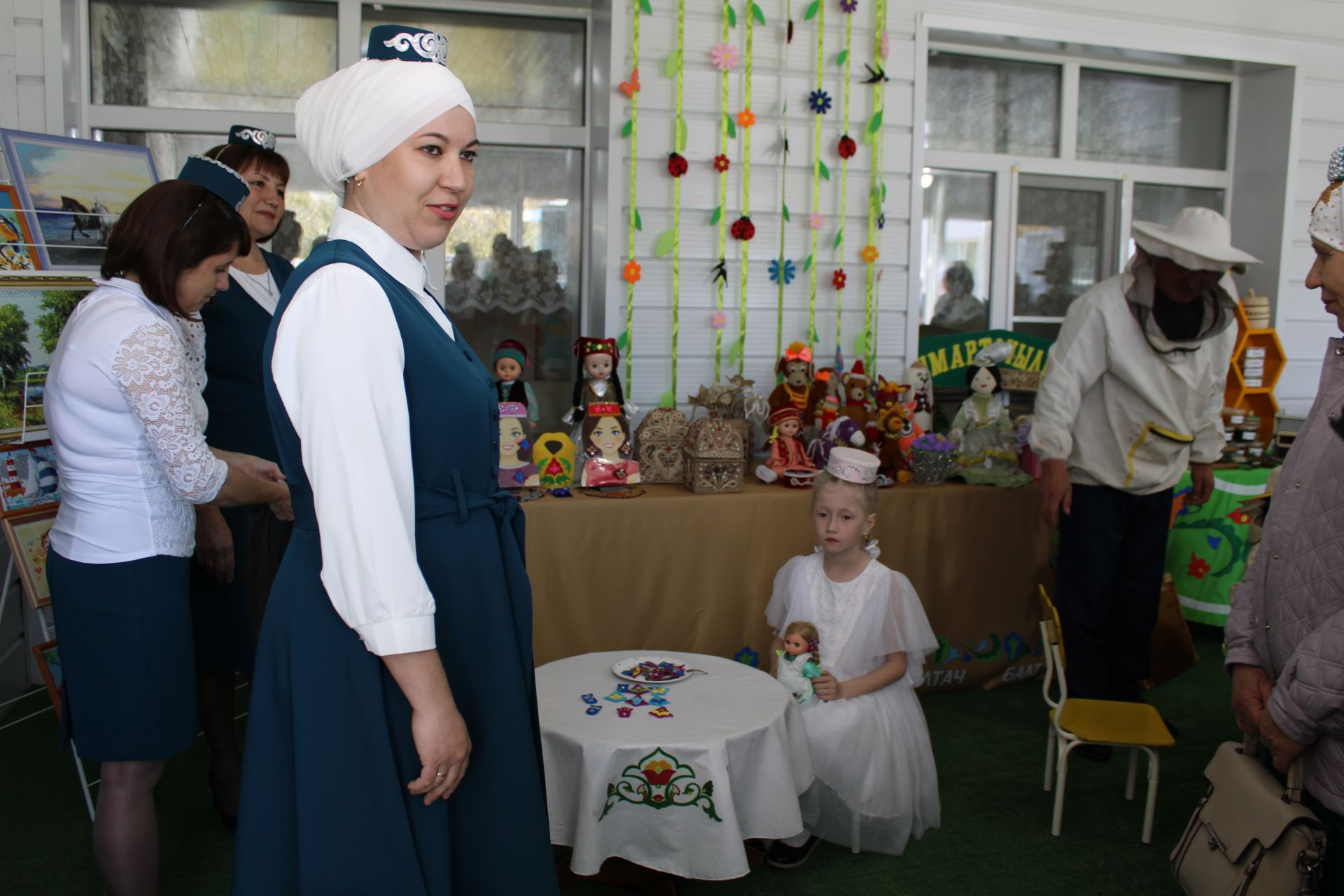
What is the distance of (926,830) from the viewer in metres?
2.61

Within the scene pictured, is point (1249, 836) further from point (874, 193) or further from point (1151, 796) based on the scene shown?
point (874, 193)

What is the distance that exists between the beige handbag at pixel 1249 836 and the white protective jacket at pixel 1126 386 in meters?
1.42

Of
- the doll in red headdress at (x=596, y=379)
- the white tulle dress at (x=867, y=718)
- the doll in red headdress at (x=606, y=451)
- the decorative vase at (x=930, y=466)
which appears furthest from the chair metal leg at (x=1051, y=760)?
the doll in red headdress at (x=596, y=379)

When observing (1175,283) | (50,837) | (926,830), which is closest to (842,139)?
(1175,283)

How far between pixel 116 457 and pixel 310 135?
36.4 inches

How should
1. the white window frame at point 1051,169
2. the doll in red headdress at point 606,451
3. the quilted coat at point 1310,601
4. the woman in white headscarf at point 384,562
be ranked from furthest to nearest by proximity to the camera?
the white window frame at point 1051,169
the doll in red headdress at point 606,451
the quilted coat at point 1310,601
the woman in white headscarf at point 384,562

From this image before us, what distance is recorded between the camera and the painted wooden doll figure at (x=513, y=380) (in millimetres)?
3295

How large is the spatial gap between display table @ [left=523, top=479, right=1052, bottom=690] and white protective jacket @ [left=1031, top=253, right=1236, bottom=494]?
22.8 inches

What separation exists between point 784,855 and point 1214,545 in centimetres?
270

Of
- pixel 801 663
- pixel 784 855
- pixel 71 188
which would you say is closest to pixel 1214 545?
pixel 801 663

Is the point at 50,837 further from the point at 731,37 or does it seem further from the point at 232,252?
the point at 731,37

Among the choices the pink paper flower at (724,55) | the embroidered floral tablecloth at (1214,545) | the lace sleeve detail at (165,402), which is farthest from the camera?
the embroidered floral tablecloth at (1214,545)

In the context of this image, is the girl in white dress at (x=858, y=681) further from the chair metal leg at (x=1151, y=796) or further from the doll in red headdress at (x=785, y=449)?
the doll in red headdress at (x=785, y=449)

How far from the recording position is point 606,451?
335 cm
